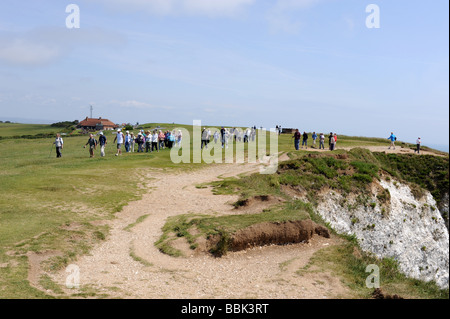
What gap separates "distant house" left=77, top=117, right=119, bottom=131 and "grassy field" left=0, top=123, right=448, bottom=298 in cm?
9346

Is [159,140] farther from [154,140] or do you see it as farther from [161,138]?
[154,140]

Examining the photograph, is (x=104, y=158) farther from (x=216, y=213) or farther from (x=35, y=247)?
(x=35, y=247)

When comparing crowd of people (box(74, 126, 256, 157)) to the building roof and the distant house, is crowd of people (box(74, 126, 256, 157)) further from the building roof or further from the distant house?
the building roof

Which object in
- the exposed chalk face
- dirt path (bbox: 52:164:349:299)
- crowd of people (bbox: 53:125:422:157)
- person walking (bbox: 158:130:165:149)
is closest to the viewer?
dirt path (bbox: 52:164:349:299)

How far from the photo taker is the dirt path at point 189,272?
1065 cm

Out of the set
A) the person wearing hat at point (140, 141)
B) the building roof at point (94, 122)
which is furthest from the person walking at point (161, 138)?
the building roof at point (94, 122)

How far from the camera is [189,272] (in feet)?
40.7

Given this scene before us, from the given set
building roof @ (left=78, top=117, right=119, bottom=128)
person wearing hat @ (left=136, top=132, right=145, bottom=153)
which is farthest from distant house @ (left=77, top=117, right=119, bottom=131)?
person wearing hat @ (left=136, top=132, right=145, bottom=153)

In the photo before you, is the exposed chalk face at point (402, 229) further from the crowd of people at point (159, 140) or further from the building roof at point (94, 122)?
the building roof at point (94, 122)

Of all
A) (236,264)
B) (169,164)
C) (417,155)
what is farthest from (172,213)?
(417,155)

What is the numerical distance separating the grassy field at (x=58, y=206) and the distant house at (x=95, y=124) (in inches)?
3679

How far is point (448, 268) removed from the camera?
35188 millimetres

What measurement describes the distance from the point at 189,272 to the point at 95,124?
12527 cm

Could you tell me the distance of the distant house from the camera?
4882 inches
